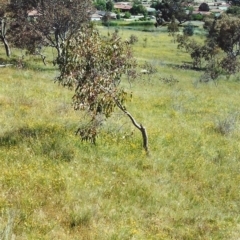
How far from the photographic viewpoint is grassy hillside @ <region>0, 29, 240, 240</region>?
7555mm

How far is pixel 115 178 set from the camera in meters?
9.59

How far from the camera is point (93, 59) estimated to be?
10.4 meters

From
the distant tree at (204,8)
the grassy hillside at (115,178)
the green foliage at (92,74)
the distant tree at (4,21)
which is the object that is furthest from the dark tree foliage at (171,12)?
the green foliage at (92,74)

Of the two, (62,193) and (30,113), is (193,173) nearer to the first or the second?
(62,193)

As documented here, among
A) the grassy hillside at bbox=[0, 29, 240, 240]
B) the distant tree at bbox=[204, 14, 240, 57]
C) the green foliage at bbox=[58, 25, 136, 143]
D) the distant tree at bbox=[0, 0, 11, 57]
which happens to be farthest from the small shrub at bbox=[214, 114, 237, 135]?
the distant tree at bbox=[204, 14, 240, 57]

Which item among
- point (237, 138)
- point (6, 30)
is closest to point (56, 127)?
point (237, 138)

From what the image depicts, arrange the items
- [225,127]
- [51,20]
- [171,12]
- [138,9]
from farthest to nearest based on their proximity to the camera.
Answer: [138,9]
[171,12]
[51,20]
[225,127]

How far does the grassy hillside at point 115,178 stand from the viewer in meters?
7.55

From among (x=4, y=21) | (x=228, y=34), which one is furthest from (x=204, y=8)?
(x=4, y=21)

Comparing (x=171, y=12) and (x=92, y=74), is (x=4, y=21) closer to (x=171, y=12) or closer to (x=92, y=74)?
(x=92, y=74)

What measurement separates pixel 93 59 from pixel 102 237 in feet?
16.1

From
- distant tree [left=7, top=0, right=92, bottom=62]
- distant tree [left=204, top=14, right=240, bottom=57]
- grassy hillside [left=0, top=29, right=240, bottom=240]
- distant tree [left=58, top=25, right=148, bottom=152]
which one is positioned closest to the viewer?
grassy hillside [left=0, top=29, right=240, bottom=240]

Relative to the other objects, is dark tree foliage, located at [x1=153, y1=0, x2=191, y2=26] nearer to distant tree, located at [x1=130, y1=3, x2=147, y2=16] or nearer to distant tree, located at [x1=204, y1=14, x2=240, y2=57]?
distant tree, located at [x1=130, y1=3, x2=147, y2=16]

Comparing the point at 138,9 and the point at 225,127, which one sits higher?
the point at 225,127
